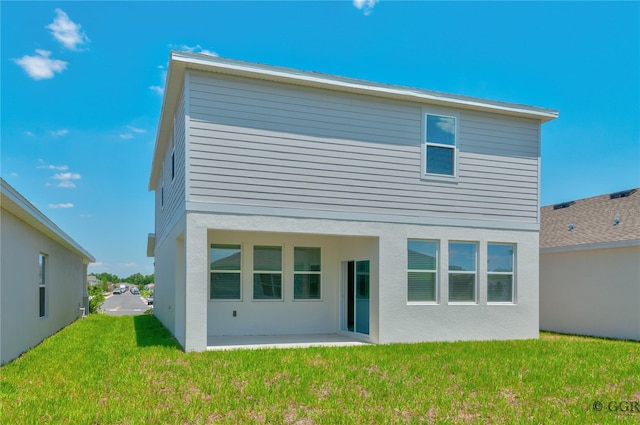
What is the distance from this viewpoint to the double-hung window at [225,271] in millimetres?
11875

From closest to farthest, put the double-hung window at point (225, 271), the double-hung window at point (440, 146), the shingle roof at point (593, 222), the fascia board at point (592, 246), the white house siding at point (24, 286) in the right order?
the white house siding at point (24, 286) < the double-hung window at point (440, 146) < the double-hung window at point (225, 271) < the fascia board at point (592, 246) < the shingle roof at point (593, 222)

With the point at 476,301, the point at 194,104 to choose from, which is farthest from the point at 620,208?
the point at 194,104

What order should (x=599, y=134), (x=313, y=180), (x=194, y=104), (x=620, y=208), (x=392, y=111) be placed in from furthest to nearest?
(x=599, y=134), (x=620, y=208), (x=392, y=111), (x=313, y=180), (x=194, y=104)

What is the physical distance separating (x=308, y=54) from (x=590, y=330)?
11.0 meters

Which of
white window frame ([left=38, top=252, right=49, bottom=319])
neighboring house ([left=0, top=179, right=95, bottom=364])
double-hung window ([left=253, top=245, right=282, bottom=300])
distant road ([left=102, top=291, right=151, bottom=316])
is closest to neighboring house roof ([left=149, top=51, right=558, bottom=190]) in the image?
neighboring house ([left=0, top=179, right=95, bottom=364])

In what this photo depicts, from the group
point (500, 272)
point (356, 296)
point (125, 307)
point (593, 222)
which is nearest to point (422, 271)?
point (356, 296)

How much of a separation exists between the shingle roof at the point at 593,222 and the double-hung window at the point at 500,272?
3.19 metres

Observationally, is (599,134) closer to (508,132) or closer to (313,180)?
(508,132)

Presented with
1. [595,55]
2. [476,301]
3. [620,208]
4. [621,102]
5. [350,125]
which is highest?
[595,55]

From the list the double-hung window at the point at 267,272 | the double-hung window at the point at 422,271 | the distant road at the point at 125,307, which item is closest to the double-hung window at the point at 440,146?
the double-hung window at the point at 422,271

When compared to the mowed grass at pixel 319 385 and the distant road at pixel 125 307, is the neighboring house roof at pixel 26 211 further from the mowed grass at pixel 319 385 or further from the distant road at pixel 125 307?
the distant road at pixel 125 307

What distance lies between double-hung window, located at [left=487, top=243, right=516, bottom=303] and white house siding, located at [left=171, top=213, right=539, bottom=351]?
165 mm

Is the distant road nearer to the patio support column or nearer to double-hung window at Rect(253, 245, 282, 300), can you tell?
double-hung window at Rect(253, 245, 282, 300)

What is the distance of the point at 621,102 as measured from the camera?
1509 centimetres
